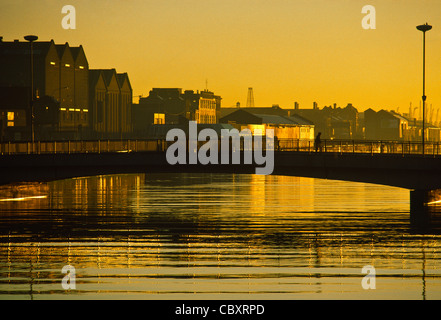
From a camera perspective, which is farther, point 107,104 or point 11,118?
point 107,104

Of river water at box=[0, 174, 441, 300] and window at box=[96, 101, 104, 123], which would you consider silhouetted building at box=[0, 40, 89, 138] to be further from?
river water at box=[0, 174, 441, 300]

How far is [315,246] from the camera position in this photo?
47188mm

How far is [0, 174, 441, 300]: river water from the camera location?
33.8 m

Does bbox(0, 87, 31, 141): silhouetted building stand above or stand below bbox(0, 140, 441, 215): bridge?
above

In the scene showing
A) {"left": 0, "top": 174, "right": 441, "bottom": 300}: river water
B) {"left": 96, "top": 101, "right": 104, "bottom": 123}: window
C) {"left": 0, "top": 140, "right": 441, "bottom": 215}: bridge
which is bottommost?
{"left": 0, "top": 174, "right": 441, "bottom": 300}: river water

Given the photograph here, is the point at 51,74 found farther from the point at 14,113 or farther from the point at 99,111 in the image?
the point at 99,111

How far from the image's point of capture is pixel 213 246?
47406 mm

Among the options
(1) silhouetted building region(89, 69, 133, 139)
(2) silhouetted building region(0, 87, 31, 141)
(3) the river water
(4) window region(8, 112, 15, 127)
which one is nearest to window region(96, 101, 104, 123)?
(1) silhouetted building region(89, 69, 133, 139)

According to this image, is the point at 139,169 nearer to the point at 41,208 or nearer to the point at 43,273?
the point at 41,208

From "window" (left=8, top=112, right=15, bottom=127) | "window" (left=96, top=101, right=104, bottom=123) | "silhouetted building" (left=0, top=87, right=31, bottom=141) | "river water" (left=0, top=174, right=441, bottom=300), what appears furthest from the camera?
"window" (left=96, top=101, right=104, bottom=123)

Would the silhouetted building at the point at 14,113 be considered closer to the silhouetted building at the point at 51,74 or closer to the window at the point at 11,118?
the window at the point at 11,118

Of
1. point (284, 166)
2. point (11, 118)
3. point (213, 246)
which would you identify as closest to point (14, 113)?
point (11, 118)
